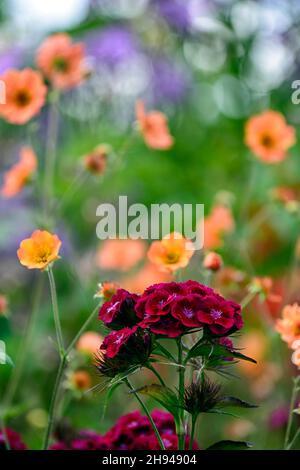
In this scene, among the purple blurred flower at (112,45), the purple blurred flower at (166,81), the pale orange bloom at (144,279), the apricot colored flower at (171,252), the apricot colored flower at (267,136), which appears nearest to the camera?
the apricot colored flower at (171,252)

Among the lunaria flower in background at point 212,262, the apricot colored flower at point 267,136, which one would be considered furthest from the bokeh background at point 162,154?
the lunaria flower in background at point 212,262

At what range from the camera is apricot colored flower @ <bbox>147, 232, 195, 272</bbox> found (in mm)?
909

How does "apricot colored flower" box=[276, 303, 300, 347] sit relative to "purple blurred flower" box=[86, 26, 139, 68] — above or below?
below

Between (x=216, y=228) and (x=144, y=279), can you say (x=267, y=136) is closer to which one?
(x=216, y=228)

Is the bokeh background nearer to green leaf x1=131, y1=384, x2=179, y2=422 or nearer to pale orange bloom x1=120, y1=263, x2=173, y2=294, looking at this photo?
pale orange bloom x1=120, y1=263, x2=173, y2=294

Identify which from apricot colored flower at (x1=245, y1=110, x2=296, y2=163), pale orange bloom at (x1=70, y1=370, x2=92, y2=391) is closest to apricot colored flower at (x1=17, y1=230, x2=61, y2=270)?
pale orange bloom at (x1=70, y1=370, x2=92, y2=391)

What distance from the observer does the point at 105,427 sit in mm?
1560

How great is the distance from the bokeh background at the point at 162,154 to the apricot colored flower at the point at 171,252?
765 millimetres

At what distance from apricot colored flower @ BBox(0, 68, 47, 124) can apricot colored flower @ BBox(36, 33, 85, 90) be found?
58 mm

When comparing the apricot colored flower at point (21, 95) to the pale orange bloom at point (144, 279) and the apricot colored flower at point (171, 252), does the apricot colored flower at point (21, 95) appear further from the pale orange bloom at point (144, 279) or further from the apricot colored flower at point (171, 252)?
the pale orange bloom at point (144, 279)

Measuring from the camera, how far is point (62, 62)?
1348mm

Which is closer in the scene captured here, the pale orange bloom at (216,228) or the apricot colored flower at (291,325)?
the apricot colored flower at (291,325)

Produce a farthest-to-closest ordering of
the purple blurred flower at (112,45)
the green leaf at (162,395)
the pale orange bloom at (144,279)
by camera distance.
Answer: the purple blurred flower at (112,45), the pale orange bloom at (144,279), the green leaf at (162,395)

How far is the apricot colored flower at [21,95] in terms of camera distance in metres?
1.27
